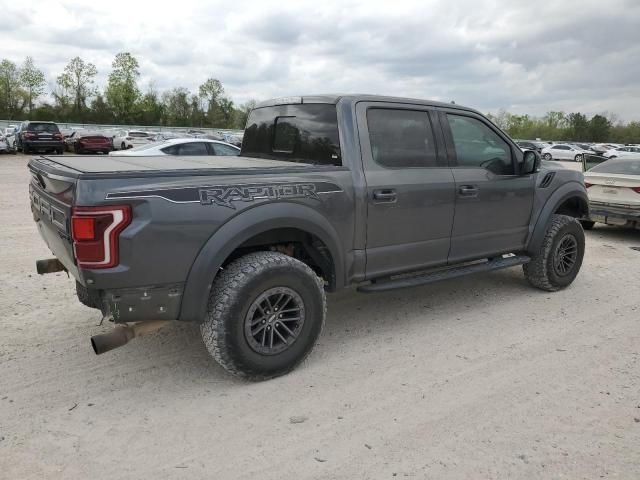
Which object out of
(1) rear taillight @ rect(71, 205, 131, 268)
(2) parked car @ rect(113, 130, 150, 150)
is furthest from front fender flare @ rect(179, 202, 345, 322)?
(2) parked car @ rect(113, 130, 150, 150)

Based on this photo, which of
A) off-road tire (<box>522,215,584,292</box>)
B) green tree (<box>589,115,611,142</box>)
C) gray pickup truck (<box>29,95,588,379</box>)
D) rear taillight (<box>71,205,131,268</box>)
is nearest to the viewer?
rear taillight (<box>71,205,131,268</box>)

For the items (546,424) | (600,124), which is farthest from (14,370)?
(600,124)

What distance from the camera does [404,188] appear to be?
4246 mm

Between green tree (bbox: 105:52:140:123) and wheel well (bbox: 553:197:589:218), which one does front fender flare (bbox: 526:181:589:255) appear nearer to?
wheel well (bbox: 553:197:589:218)

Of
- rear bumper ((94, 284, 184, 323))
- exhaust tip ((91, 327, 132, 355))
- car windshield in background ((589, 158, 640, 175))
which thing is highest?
car windshield in background ((589, 158, 640, 175))

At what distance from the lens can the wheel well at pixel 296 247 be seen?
3.75m

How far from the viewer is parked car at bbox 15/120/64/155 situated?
27016mm

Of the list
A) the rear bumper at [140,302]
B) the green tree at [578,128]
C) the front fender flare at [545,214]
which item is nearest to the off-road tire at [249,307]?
the rear bumper at [140,302]

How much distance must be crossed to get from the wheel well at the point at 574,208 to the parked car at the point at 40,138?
26.9 meters

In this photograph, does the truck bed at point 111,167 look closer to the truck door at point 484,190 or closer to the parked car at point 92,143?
the truck door at point 484,190

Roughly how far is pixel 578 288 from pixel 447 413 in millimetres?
3461

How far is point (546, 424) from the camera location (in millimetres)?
3174

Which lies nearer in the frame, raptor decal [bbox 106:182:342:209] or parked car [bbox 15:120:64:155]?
raptor decal [bbox 106:182:342:209]

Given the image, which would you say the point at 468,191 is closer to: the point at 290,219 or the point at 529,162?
the point at 529,162
